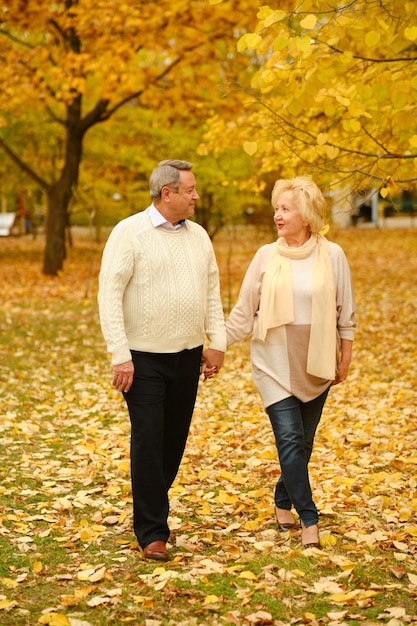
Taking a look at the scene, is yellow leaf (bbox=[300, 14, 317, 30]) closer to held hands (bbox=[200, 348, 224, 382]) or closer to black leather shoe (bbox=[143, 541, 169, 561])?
held hands (bbox=[200, 348, 224, 382])

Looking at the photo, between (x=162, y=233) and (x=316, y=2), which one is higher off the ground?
(x=316, y=2)

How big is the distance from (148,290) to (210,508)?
1.80 meters

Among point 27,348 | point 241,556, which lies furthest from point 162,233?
point 27,348

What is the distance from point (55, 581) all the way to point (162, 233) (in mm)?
1858

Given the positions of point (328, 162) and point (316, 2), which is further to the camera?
point (328, 162)

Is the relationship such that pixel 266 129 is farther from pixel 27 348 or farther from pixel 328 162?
pixel 27 348

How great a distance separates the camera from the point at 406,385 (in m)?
9.75

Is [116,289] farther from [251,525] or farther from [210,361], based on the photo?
[251,525]

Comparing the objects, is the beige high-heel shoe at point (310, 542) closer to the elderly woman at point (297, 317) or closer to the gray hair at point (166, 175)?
the elderly woman at point (297, 317)

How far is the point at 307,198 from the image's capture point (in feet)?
15.6

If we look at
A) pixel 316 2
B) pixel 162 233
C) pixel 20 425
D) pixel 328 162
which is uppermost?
pixel 316 2

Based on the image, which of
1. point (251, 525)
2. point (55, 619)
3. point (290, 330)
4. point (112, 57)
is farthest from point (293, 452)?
point (112, 57)

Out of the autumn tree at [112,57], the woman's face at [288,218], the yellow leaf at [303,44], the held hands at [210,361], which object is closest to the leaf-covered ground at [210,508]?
the held hands at [210,361]

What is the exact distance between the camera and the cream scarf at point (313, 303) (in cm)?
477
